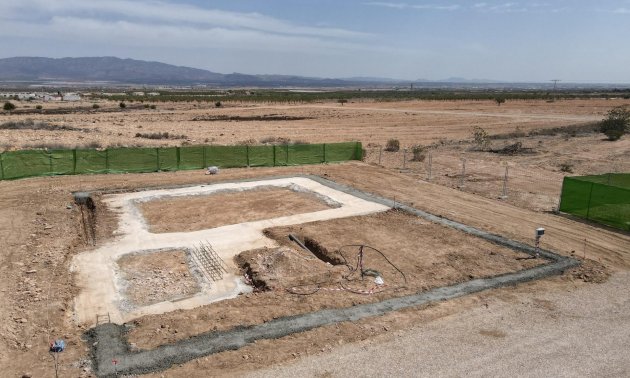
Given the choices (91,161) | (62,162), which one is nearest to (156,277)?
(91,161)

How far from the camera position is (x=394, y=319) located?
1102 cm

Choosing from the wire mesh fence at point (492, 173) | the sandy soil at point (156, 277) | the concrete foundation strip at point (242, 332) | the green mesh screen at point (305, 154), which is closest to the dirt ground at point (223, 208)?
the sandy soil at point (156, 277)

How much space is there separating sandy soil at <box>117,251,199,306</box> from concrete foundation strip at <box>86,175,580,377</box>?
6.33ft

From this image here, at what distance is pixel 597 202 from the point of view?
1906cm

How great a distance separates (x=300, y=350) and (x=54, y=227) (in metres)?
12.5

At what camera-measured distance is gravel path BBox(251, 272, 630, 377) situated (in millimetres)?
9102

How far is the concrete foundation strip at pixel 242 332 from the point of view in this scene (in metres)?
9.23

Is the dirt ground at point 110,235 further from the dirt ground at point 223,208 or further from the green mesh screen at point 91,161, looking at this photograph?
the dirt ground at point 223,208

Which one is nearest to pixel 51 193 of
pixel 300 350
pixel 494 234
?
pixel 300 350

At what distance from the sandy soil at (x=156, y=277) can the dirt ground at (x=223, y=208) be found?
9.16 feet

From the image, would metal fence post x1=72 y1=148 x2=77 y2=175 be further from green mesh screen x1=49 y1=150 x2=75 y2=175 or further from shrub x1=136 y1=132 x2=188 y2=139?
shrub x1=136 y1=132 x2=188 y2=139

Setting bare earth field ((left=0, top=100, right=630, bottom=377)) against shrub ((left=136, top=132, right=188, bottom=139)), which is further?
shrub ((left=136, top=132, right=188, bottom=139))

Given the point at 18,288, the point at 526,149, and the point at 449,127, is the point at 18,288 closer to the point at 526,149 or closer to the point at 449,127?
the point at 526,149

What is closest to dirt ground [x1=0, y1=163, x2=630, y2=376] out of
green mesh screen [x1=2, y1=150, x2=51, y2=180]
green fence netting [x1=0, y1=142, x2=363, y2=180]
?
green mesh screen [x1=2, y1=150, x2=51, y2=180]
